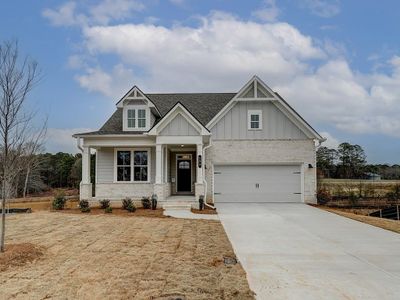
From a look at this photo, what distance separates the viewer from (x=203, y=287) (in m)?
5.48

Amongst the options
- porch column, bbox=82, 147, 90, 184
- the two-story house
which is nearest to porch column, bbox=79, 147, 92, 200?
porch column, bbox=82, 147, 90, 184

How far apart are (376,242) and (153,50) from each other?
13.1 metres

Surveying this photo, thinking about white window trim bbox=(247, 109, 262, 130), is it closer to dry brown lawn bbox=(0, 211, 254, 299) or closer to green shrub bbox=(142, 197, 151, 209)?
green shrub bbox=(142, 197, 151, 209)

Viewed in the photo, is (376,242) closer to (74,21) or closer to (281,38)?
Result: (281,38)

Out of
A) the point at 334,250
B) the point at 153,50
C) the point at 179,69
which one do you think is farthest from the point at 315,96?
the point at 334,250

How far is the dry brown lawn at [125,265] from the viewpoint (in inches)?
208

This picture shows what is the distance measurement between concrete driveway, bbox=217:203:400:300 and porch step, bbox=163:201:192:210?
349 cm

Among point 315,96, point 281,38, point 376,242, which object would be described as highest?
point 281,38

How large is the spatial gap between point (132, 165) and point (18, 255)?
12.1 m

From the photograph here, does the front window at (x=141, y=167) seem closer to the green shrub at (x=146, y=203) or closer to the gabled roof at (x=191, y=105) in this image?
the gabled roof at (x=191, y=105)

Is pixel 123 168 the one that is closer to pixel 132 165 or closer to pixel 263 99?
pixel 132 165

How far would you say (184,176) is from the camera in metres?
21.5

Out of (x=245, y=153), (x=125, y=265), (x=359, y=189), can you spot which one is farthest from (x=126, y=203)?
(x=359, y=189)

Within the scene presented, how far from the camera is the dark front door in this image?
70.1 ft
